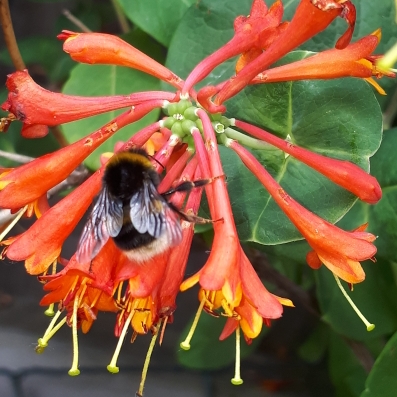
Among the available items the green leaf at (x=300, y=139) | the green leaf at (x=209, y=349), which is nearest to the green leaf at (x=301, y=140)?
the green leaf at (x=300, y=139)

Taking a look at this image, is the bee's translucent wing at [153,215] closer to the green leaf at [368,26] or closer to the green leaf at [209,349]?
the green leaf at [368,26]

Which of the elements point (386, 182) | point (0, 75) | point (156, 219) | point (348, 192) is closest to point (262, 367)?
point (386, 182)

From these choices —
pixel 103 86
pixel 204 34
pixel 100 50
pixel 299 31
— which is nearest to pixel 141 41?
pixel 103 86

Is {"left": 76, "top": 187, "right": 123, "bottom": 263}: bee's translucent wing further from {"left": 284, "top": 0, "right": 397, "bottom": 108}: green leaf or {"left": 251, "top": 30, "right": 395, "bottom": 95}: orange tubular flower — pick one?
{"left": 284, "top": 0, "right": 397, "bottom": 108}: green leaf

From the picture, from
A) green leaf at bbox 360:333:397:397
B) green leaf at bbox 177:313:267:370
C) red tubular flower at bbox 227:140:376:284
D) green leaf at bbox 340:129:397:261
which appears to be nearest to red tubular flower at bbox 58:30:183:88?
red tubular flower at bbox 227:140:376:284

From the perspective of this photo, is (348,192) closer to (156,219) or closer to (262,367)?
(156,219)
